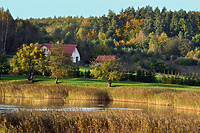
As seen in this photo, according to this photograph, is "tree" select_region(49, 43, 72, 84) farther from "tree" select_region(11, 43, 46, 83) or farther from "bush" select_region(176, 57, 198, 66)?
"bush" select_region(176, 57, 198, 66)

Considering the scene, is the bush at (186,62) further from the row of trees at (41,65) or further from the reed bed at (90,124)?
the reed bed at (90,124)

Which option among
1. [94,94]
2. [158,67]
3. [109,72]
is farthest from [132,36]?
[94,94]

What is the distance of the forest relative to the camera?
86188 mm

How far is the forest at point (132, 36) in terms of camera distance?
8619 centimetres

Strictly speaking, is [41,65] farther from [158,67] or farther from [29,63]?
[158,67]

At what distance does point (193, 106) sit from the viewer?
23.6 metres

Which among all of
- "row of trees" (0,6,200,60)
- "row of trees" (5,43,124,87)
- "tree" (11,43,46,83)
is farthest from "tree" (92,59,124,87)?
"row of trees" (0,6,200,60)

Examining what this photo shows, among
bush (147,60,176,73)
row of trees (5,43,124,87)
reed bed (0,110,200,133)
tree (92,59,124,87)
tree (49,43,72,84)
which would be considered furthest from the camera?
bush (147,60,176,73)

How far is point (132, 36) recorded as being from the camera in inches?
5192

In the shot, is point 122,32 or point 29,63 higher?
point 122,32

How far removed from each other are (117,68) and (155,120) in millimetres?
28109

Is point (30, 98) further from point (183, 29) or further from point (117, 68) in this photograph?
point (183, 29)

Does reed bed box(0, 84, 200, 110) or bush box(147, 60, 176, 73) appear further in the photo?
bush box(147, 60, 176, 73)

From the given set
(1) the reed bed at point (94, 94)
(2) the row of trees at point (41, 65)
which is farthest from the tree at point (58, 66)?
(1) the reed bed at point (94, 94)
